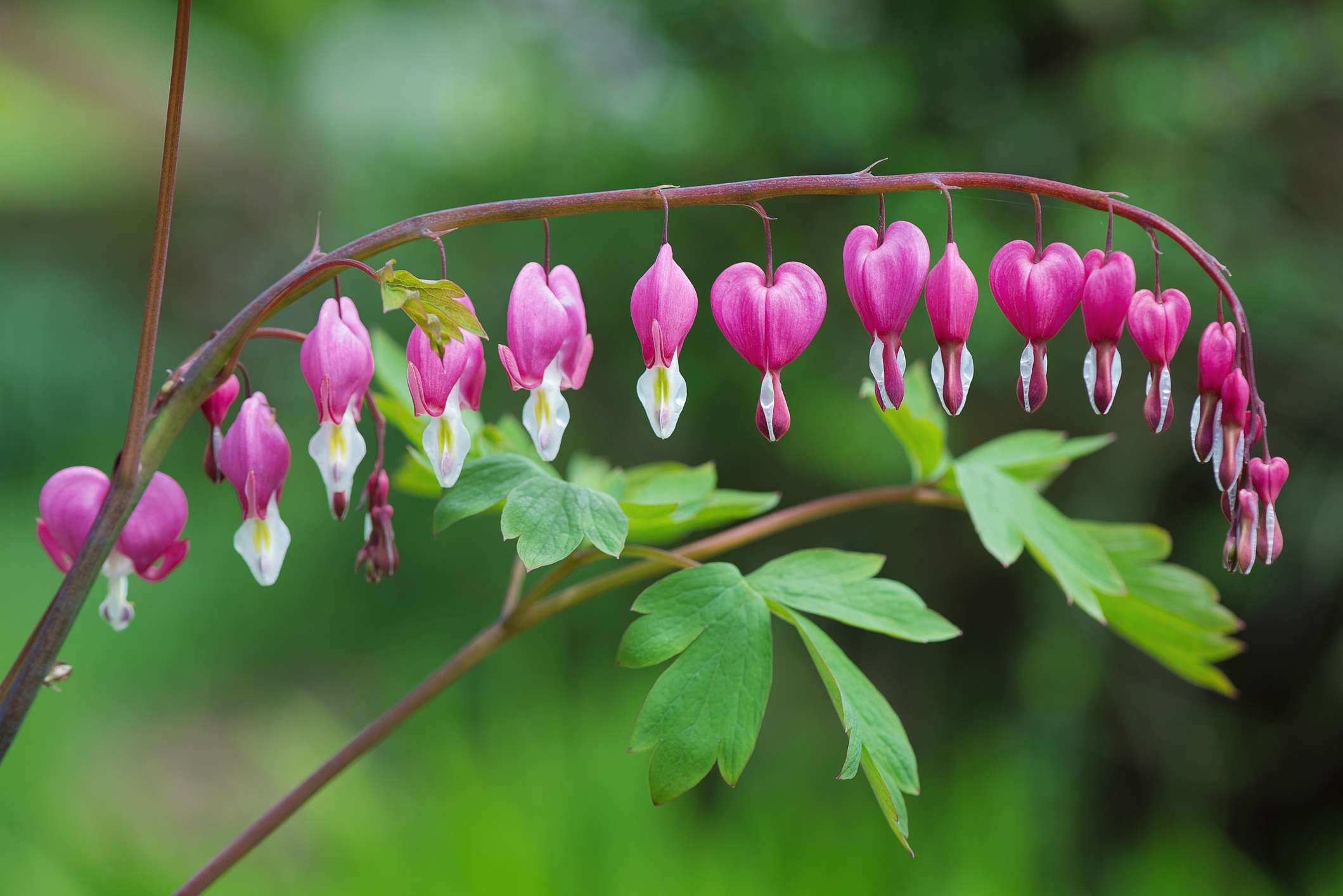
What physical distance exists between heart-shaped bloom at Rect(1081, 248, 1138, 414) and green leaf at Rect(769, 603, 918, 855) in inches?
9.0

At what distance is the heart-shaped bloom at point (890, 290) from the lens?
20.8 inches

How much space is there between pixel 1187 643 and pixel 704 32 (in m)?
2.17

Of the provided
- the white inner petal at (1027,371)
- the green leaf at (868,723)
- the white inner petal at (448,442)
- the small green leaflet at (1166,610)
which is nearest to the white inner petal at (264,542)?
the white inner petal at (448,442)

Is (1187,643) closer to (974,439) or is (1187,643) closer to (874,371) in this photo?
(874,371)

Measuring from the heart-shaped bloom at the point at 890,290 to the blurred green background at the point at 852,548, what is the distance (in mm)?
1437

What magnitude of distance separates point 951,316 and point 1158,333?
13 cm

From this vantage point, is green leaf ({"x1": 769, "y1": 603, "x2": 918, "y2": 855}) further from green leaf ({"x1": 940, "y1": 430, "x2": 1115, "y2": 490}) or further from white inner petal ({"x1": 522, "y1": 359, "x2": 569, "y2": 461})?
green leaf ({"x1": 940, "y1": 430, "x2": 1115, "y2": 490})

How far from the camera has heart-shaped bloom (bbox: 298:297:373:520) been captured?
1.75 ft

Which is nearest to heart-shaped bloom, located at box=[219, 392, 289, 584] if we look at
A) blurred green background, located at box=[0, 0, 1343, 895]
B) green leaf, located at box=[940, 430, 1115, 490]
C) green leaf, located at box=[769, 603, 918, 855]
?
green leaf, located at box=[769, 603, 918, 855]

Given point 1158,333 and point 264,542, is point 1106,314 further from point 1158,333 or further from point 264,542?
point 264,542

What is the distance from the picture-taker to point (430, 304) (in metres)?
0.51

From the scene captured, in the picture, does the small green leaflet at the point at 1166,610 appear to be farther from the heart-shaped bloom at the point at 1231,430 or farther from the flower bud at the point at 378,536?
the flower bud at the point at 378,536

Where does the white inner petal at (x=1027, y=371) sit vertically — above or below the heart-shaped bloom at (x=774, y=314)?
below

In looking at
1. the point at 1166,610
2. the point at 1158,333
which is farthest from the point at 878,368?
the point at 1166,610
